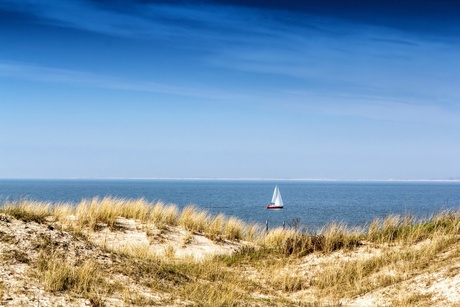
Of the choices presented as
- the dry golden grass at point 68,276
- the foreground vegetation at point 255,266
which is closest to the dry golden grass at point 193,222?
the foreground vegetation at point 255,266

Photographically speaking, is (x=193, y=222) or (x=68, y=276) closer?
(x=68, y=276)

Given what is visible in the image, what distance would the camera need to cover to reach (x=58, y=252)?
10305mm

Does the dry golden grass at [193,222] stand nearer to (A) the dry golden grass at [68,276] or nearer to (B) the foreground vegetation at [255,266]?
(B) the foreground vegetation at [255,266]

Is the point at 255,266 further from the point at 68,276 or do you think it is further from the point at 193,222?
the point at 68,276

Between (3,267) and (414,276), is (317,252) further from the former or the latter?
(3,267)

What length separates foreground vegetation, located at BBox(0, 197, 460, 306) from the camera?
9.18 meters

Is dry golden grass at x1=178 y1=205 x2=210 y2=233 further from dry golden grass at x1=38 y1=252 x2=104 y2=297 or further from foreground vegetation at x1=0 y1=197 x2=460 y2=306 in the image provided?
dry golden grass at x1=38 y1=252 x2=104 y2=297

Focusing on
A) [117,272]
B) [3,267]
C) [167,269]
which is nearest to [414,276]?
[167,269]

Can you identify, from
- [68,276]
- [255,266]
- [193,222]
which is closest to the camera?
[68,276]

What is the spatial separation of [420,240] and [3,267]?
11.0 metres

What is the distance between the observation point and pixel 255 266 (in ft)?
47.3

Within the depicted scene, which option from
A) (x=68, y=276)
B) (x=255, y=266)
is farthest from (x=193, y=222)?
(x=68, y=276)

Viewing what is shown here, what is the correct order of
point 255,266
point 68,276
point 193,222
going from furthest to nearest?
point 193,222
point 255,266
point 68,276

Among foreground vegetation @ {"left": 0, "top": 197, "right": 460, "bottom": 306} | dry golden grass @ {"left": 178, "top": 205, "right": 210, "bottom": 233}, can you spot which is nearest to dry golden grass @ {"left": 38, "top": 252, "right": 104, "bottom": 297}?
foreground vegetation @ {"left": 0, "top": 197, "right": 460, "bottom": 306}
